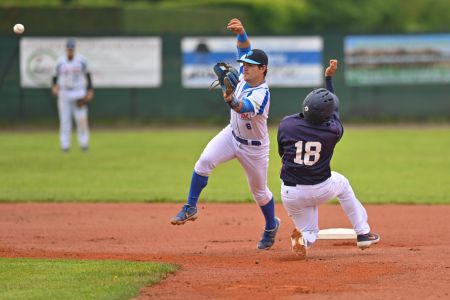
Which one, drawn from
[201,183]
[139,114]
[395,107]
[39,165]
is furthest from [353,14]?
[201,183]

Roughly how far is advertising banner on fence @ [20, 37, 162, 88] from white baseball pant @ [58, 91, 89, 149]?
6186mm

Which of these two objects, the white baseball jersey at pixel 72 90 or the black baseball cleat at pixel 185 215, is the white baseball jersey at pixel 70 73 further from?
the black baseball cleat at pixel 185 215

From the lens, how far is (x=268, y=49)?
27.2m

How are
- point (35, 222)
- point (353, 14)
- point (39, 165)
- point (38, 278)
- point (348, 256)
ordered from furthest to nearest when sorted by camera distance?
point (353, 14) < point (39, 165) < point (35, 222) < point (348, 256) < point (38, 278)

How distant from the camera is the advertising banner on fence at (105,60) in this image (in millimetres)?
27016

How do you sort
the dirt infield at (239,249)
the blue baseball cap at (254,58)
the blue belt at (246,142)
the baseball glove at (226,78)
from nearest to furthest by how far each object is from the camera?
the dirt infield at (239,249) < the baseball glove at (226,78) < the blue baseball cap at (254,58) < the blue belt at (246,142)

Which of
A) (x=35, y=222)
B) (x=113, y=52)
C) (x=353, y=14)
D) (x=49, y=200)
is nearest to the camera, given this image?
(x=35, y=222)

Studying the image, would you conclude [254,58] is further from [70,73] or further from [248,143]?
[70,73]


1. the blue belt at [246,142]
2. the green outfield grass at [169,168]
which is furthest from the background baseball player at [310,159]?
the green outfield grass at [169,168]

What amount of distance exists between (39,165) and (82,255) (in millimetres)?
9463

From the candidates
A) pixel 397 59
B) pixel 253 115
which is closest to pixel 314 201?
pixel 253 115

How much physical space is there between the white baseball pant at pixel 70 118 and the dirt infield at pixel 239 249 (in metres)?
7.24

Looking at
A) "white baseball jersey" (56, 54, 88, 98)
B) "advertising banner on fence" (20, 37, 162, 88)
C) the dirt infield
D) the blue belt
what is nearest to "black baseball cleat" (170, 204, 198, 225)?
the dirt infield

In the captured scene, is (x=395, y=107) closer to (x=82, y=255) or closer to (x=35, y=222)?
(x=35, y=222)
